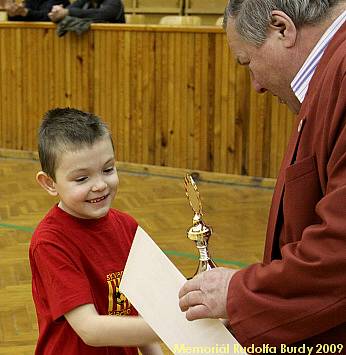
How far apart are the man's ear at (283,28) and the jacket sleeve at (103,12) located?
22.4ft

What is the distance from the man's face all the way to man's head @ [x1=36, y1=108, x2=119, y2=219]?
17.2 inches

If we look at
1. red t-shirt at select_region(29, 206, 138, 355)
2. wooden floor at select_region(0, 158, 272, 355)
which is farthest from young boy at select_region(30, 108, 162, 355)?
wooden floor at select_region(0, 158, 272, 355)

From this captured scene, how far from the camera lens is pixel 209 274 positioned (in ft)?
5.28

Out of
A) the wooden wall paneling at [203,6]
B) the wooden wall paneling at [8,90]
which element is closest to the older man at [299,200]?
the wooden wall paneling at [8,90]

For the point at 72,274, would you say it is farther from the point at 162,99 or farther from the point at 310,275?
the point at 162,99

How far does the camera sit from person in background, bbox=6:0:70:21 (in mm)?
8781

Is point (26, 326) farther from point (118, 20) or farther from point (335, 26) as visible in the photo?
point (118, 20)

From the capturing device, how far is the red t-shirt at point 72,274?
1967mm

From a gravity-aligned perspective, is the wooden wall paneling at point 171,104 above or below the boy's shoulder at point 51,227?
below

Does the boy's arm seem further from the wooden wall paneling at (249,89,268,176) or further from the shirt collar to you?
the wooden wall paneling at (249,89,268,176)

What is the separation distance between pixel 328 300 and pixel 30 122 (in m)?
7.43

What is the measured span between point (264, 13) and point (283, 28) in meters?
0.05

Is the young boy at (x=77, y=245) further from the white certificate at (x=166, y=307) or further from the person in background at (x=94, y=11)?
the person in background at (x=94, y=11)

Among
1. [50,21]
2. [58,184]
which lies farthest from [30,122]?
[58,184]
